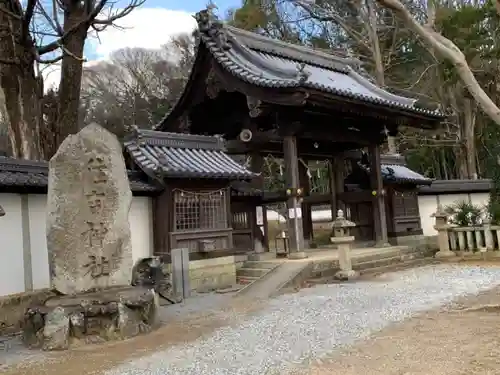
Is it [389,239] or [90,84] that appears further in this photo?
[90,84]

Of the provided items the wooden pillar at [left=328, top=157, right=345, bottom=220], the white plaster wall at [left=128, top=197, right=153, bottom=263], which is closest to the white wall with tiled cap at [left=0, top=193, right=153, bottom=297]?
the white plaster wall at [left=128, top=197, right=153, bottom=263]

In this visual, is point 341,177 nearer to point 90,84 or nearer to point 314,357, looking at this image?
point 314,357

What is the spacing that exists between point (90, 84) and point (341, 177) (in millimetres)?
23801

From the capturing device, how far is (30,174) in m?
8.93

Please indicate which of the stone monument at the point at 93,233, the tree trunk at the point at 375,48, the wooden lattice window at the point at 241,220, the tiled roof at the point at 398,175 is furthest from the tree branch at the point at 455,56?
the tree trunk at the point at 375,48

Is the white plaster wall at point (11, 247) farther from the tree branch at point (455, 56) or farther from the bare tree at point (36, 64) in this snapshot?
the tree branch at point (455, 56)

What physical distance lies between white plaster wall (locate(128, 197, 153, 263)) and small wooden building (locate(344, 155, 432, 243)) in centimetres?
725

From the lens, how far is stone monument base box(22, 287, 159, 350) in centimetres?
678

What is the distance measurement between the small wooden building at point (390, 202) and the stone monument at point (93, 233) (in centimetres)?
947

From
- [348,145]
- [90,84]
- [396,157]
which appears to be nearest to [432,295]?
[348,145]

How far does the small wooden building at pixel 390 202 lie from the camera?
53.3ft

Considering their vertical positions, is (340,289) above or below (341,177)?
below

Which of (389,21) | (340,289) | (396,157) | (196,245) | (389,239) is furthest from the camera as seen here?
(389,21)

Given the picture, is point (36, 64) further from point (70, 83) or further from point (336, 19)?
point (336, 19)
